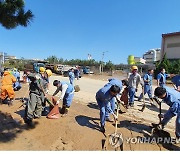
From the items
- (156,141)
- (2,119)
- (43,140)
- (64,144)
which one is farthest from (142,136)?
(2,119)

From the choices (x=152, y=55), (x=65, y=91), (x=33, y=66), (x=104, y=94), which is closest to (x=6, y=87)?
(x=65, y=91)

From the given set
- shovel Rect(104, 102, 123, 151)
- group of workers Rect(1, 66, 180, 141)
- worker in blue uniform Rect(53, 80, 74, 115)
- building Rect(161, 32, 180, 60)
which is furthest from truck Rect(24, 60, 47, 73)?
building Rect(161, 32, 180, 60)

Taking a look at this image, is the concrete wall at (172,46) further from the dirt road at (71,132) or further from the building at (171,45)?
the dirt road at (71,132)

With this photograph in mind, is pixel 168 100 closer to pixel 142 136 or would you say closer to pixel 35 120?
pixel 142 136

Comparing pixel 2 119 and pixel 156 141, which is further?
pixel 2 119

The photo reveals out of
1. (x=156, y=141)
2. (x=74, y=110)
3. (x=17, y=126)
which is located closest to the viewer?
(x=156, y=141)

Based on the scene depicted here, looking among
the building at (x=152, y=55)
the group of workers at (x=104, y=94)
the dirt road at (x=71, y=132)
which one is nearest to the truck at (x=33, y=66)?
the group of workers at (x=104, y=94)

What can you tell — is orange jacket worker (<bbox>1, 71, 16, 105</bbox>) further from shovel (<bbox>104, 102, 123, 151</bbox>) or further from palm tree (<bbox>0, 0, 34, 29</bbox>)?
shovel (<bbox>104, 102, 123, 151</bbox>)

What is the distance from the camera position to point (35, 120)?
7191 millimetres

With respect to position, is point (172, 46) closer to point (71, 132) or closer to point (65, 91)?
point (65, 91)

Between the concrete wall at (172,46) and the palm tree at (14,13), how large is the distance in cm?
3507

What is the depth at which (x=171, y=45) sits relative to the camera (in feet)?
129

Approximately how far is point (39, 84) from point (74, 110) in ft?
7.23

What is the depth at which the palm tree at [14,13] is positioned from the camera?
618 centimetres
